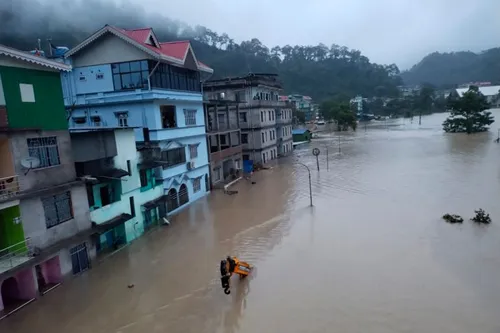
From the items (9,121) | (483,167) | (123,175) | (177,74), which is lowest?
(483,167)

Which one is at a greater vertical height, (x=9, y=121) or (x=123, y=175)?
(x=9, y=121)

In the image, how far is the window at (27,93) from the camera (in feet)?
45.8

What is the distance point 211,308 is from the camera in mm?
12727

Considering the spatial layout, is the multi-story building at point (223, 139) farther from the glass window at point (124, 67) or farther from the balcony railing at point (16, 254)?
the balcony railing at point (16, 254)

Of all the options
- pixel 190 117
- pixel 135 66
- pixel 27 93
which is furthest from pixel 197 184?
pixel 27 93

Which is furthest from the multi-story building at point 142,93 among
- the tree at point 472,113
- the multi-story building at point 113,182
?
the tree at point 472,113

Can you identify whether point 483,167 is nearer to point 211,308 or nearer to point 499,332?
point 499,332

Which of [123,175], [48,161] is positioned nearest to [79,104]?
[123,175]

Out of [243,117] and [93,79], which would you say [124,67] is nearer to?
[93,79]

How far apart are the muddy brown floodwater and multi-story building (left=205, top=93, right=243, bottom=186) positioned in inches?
239

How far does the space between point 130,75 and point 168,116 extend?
12.7ft

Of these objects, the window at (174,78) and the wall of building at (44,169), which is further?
the window at (174,78)

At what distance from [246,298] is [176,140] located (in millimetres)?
14557

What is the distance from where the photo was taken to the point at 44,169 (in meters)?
14.3
